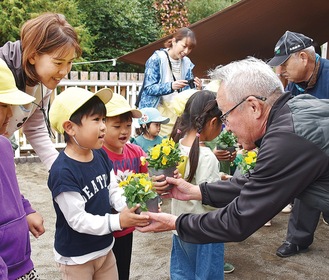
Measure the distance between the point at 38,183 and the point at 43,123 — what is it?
3.73 m

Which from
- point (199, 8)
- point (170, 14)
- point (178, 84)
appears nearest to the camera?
point (178, 84)

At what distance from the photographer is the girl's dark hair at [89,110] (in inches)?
100.0

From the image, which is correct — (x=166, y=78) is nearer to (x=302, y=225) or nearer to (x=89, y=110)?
(x=302, y=225)

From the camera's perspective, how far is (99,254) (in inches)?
100

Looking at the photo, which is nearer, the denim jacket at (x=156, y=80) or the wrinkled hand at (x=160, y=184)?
the wrinkled hand at (x=160, y=184)

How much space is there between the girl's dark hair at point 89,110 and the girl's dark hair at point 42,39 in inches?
13.5

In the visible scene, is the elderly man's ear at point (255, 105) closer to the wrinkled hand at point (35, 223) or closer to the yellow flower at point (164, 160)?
the yellow flower at point (164, 160)

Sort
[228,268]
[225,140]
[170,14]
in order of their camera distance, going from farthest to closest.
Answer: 1. [170,14]
2. [228,268]
3. [225,140]

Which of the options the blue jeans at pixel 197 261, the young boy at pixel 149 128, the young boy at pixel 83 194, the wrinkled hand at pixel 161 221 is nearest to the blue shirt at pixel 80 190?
the young boy at pixel 83 194

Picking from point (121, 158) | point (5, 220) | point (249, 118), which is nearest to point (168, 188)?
point (121, 158)

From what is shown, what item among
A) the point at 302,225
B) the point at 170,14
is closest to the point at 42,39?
the point at 302,225

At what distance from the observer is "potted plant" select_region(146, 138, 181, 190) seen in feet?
9.14

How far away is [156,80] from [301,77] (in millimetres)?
1614

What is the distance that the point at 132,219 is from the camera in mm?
2412
